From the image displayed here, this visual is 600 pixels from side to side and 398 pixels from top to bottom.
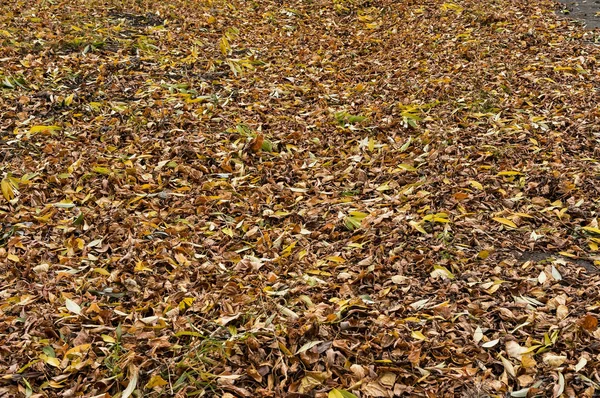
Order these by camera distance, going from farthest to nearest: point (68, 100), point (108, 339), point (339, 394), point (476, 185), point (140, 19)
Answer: point (140, 19), point (68, 100), point (476, 185), point (108, 339), point (339, 394)

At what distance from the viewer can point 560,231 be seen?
3414mm

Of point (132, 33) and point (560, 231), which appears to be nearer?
point (560, 231)

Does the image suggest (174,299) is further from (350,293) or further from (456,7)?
(456,7)

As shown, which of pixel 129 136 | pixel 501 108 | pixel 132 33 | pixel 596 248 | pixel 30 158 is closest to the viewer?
pixel 596 248

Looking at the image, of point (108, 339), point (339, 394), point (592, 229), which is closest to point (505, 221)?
point (592, 229)

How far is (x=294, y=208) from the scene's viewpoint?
370 centimetres

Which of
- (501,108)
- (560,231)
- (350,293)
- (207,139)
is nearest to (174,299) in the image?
(350,293)

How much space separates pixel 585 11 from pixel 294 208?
504 cm

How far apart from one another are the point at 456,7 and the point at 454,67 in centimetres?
169

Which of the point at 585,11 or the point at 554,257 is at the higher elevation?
the point at 585,11

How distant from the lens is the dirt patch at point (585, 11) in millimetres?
6413

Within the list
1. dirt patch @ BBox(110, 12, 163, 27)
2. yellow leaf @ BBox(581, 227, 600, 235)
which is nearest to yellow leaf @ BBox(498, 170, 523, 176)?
yellow leaf @ BBox(581, 227, 600, 235)

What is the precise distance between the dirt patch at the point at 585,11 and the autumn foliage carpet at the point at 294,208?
347mm

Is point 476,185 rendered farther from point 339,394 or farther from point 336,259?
point 339,394
